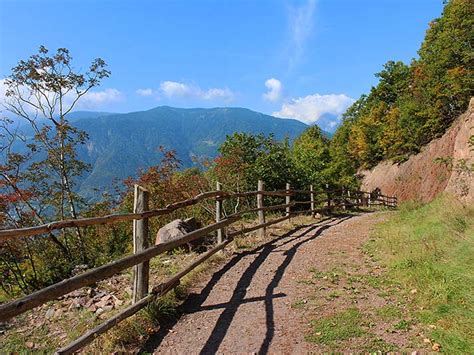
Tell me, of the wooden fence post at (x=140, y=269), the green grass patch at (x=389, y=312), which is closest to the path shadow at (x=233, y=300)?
the wooden fence post at (x=140, y=269)

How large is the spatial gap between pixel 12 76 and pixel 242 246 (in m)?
10.7

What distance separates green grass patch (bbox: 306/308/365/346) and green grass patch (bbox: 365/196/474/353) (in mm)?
526

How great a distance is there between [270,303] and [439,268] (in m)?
2.73

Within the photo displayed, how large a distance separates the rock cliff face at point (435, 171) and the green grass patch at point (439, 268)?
5.34 m

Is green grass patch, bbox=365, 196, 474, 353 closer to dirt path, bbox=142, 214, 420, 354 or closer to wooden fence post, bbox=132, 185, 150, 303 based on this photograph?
dirt path, bbox=142, 214, 420, 354

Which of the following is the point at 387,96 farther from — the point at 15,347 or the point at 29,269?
the point at 15,347

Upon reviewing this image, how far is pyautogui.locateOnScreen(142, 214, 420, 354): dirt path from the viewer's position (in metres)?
4.16

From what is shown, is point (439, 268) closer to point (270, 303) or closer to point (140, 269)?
point (270, 303)

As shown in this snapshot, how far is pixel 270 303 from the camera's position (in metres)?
5.30

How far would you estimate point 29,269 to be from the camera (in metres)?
10.8

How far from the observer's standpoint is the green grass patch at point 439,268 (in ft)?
12.9

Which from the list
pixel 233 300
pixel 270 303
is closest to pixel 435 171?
pixel 270 303

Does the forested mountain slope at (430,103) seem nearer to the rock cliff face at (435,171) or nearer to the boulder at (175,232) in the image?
the rock cliff face at (435,171)

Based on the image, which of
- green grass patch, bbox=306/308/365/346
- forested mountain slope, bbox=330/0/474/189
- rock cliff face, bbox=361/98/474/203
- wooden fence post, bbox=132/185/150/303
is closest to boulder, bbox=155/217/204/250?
wooden fence post, bbox=132/185/150/303
